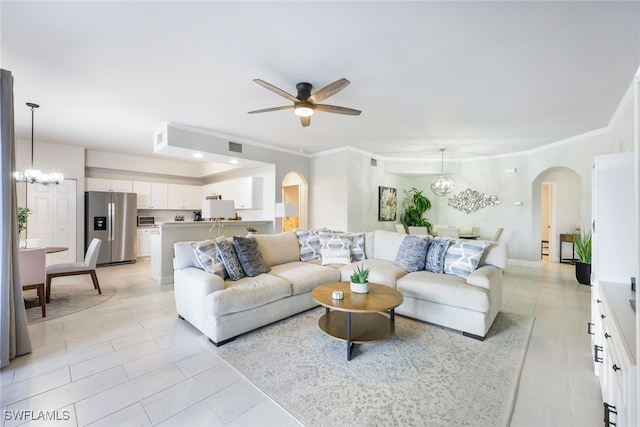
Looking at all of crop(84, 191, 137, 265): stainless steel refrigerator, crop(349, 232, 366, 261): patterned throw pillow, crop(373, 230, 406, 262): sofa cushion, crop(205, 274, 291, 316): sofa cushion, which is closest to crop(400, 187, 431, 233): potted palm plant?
crop(373, 230, 406, 262): sofa cushion

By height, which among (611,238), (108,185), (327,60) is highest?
(327,60)

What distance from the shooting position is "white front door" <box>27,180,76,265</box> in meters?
5.40

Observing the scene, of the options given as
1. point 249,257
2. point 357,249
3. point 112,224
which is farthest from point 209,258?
point 112,224

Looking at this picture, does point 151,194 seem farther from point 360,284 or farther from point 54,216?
point 360,284

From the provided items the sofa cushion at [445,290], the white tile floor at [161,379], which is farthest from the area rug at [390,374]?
the sofa cushion at [445,290]

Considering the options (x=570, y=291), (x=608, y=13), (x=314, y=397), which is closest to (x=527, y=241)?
(x=570, y=291)

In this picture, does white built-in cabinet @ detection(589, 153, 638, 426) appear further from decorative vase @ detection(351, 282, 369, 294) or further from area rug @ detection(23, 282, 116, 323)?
area rug @ detection(23, 282, 116, 323)

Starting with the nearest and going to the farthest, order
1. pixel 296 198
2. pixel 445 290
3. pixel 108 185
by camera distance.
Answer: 1. pixel 445 290
2. pixel 108 185
3. pixel 296 198

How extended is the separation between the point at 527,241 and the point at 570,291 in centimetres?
230

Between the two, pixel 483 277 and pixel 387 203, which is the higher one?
pixel 387 203

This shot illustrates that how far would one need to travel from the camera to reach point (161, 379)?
79.1 inches

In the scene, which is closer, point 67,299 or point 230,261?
point 230,261

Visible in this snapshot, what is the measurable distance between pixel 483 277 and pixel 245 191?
17.8 feet

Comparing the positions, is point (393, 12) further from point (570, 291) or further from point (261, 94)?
point (570, 291)
